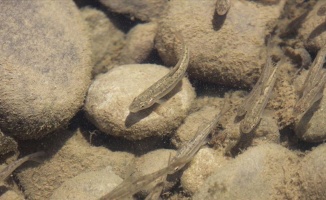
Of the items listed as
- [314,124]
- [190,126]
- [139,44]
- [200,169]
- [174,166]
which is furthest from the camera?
[139,44]

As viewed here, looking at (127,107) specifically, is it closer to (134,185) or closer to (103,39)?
(134,185)

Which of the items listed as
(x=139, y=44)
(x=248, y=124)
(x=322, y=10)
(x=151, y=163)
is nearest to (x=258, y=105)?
(x=248, y=124)

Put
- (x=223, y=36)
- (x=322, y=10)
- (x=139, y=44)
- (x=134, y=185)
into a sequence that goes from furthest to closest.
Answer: (x=139, y=44), (x=322, y=10), (x=223, y=36), (x=134, y=185)

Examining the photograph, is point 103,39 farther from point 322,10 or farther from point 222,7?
point 322,10

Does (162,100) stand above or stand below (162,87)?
below

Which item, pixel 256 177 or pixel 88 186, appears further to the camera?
pixel 88 186

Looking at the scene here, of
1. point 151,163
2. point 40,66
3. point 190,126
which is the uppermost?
point 40,66
